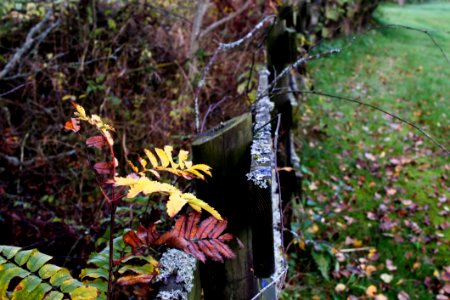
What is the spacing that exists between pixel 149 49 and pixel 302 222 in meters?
2.73

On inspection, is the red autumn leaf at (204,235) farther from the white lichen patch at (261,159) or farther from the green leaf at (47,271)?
the green leaf at (47,271)

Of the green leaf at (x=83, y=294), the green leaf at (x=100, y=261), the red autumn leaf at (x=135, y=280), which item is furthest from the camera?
the green leaf at (x=100, y=261)

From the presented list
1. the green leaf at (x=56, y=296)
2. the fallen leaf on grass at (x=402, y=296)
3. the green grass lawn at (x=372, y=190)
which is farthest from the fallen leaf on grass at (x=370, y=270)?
the green leaf at (x=56, y=296)

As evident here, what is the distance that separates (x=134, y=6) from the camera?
4625mm

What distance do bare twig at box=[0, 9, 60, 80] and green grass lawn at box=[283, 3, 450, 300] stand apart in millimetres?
3099

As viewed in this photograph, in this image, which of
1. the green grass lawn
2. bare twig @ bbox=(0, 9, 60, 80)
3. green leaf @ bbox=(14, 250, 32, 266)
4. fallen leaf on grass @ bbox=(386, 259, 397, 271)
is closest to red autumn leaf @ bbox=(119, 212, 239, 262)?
green leaf @ bbox=(14, 250, 32, 266)

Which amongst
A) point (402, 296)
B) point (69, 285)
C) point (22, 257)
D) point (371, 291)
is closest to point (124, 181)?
point (69, 285)

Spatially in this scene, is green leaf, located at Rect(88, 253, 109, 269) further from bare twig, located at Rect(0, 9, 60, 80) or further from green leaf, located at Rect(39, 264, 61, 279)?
bare twig, located at Rect(0, 9, 60, 80)

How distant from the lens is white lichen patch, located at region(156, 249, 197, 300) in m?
0.99

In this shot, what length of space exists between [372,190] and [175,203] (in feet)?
12.6

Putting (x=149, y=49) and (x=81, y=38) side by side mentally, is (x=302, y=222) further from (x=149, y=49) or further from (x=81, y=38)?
(x=81, y=38)

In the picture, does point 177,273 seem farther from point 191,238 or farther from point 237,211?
point 237,211

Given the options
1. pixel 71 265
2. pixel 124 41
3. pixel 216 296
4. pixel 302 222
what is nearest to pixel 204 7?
pixel 124 41

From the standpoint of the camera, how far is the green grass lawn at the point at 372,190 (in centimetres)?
310
